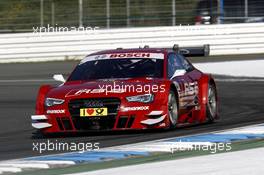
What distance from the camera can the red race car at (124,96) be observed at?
1154 cm

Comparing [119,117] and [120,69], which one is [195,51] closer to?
[120,69]

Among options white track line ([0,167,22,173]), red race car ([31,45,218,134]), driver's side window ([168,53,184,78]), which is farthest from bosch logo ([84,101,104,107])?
white track line ([0,167,22,173])

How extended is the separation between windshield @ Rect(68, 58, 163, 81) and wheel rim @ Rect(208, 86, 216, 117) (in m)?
1.10

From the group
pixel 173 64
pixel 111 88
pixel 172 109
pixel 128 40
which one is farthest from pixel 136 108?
pixel 128 40

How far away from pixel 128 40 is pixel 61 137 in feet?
61.7

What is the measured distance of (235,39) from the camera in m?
30.8

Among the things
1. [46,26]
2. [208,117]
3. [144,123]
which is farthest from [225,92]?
[46,26]

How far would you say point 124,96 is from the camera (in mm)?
11578

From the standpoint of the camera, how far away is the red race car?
11.5 metres

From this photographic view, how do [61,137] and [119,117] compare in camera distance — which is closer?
[119,117]

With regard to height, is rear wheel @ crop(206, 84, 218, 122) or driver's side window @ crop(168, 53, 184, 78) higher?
driver's side window @ crop(168, 53, 184, 78)

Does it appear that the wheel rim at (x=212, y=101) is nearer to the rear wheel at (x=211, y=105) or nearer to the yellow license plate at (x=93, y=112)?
the rear wheel at (x=211, y=105)

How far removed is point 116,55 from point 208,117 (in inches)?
64.1

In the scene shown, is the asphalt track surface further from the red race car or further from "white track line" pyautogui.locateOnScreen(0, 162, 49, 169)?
"white track line" pyautogui.locateOnScreen(0, 162, 49, 169)
